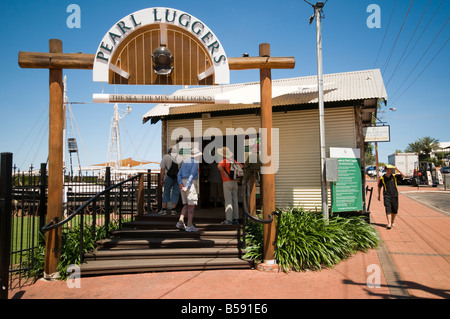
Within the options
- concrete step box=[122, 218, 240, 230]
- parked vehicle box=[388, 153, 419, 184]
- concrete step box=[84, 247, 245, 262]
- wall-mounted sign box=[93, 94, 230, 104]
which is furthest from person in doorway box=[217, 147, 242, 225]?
parked vehicle box=[388, 153, 419, 184]

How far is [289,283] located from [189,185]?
263 cm

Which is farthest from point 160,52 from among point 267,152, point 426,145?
point 426,145

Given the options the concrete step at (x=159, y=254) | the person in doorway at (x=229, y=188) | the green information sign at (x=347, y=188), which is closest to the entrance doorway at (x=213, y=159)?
the green information sign at (x=347, y=188)

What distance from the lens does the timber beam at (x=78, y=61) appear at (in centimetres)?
589

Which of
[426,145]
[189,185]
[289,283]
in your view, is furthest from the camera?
[426,145]

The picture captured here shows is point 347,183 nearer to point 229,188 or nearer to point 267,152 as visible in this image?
point 229,188

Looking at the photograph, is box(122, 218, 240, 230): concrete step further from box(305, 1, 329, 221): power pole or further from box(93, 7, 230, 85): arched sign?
box(93, 7, 230, 85): arched sign

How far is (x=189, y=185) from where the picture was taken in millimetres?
6820

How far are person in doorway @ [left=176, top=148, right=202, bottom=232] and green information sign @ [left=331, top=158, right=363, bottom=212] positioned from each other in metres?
3.47

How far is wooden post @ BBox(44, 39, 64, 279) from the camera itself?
19.2 ft

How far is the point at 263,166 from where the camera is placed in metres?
6.19

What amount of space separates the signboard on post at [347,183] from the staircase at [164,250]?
2.80m

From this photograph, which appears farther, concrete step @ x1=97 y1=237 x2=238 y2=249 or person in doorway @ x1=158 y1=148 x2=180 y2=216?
person in doorway @ x1=158 y1=148 x2=180 y2=216
